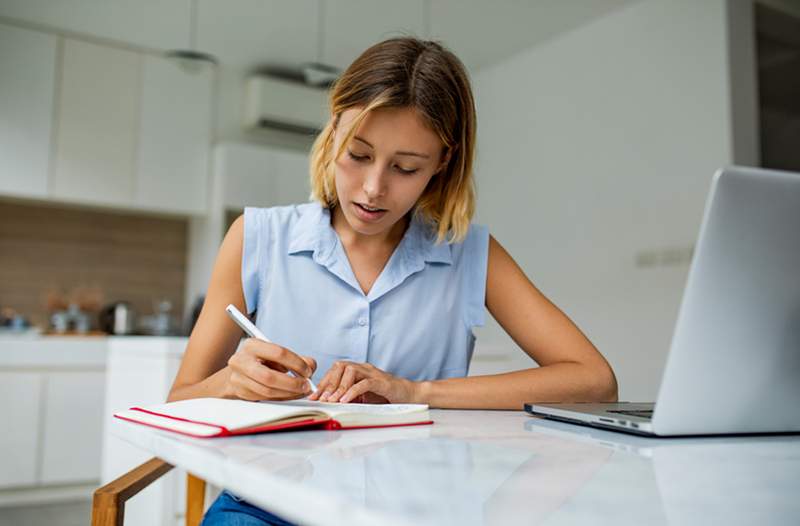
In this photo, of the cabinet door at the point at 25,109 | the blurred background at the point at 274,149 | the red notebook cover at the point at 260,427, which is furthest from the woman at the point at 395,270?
the cabinet door at the point at 25,109

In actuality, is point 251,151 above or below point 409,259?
above

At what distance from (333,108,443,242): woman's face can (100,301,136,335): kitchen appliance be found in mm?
3580

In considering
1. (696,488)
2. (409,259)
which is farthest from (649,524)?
(409,259)

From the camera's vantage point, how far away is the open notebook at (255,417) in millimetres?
690

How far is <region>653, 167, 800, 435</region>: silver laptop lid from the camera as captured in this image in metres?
0.64

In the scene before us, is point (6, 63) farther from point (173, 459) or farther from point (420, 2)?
point (173, 459)

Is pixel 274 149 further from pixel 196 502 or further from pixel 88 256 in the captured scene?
pixel 196 502

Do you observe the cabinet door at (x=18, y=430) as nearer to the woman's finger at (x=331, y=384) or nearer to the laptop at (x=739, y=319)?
the woman's finger at (x=331, y=384)

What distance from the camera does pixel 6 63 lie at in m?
4.08

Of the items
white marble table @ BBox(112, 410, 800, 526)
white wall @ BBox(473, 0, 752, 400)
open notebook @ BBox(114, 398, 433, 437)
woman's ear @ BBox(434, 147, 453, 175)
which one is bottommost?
white marble table @ BBox(112, 410, 800, 526)

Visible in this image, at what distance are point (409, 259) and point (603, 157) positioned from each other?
3085mm

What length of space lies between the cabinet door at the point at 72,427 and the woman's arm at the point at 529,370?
2.68 meters

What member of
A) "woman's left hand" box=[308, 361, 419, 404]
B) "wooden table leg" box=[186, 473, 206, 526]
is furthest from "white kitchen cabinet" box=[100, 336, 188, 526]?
"woman's left hand" box=[308, 361, 419, 404]

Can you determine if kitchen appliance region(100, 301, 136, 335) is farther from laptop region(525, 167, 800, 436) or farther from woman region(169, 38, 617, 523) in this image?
laptop region(525, 167, 800, 436)
